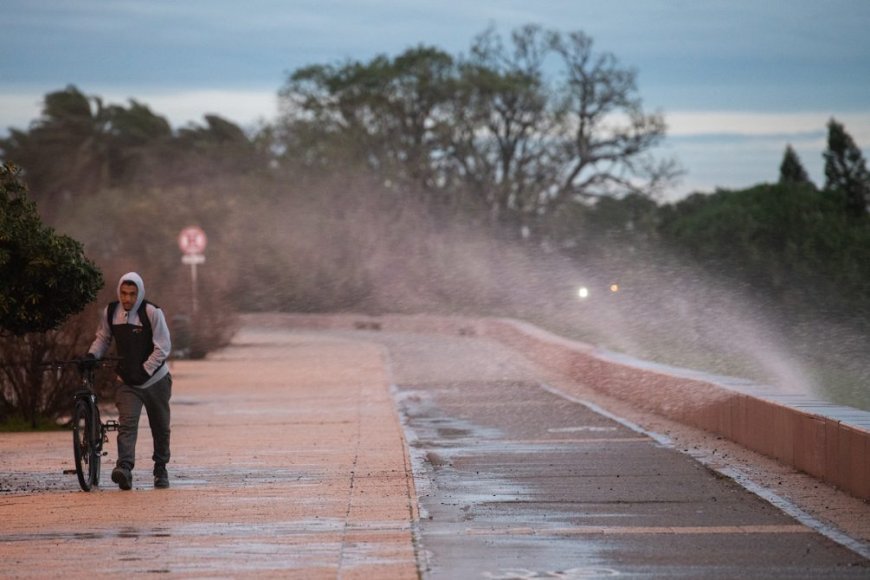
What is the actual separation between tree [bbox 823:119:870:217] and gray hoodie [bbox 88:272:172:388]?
63.7m

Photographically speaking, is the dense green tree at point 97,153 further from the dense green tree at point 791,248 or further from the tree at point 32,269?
the tree at point 32,269

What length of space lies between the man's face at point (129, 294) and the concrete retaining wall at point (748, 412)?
539 cm

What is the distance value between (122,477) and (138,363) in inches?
36.1

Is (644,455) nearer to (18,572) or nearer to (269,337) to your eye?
(18,572)

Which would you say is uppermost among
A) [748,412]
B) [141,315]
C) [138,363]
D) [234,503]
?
[141,315]

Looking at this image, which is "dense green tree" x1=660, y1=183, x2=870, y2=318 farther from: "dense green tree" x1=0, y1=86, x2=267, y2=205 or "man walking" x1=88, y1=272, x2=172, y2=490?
A: "man walking" x1=88, y1=272, x2=172, y2=490

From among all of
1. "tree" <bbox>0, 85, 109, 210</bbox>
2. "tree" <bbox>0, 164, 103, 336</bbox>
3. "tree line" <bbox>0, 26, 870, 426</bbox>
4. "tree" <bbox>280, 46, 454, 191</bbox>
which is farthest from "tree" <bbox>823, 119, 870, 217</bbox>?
"tree" <bbox>0, 164, 103, 336</bbox>

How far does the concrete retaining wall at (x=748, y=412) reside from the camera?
1202cm

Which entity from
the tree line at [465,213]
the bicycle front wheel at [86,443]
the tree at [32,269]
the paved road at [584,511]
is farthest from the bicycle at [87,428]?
the tree line at [465,213]

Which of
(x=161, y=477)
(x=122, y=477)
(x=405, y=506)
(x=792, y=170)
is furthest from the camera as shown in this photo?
(x=792, y=170)

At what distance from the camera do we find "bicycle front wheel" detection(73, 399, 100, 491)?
41.4ft

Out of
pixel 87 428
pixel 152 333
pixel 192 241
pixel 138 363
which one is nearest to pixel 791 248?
pixel 192 241

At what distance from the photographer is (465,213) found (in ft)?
238

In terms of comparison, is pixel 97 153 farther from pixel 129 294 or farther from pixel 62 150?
pixel 129 294
